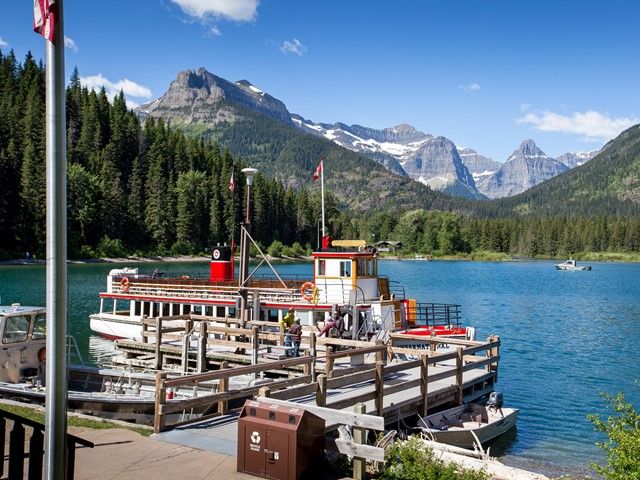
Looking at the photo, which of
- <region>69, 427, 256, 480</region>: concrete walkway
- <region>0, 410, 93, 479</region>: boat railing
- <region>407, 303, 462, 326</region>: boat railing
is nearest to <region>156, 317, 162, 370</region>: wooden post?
<region>69, 427, 256, 480</region>: concrete walkway

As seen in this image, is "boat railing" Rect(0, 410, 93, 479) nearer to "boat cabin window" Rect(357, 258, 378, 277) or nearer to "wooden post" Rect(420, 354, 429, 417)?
"wooden post" Rect(420, 354, 429, 417)

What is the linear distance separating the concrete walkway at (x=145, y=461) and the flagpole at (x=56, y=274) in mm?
4313

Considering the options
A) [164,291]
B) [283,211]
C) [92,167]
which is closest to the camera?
[164,291]

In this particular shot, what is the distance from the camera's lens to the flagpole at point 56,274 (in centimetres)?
627

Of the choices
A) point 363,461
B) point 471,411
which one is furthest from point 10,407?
point 471,411

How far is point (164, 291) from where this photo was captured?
41.0 metres

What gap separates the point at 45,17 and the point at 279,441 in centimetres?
701

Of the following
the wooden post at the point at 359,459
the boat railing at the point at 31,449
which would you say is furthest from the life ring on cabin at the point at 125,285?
the boat railing at the point at 31,449

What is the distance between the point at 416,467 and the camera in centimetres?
1023

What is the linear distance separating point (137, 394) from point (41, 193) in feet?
334

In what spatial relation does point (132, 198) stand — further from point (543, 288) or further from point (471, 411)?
point (471, 411)

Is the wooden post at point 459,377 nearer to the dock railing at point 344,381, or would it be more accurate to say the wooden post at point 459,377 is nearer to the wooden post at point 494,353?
the dock railing at point 344,381

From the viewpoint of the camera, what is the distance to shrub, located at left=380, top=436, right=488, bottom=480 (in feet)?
32.8

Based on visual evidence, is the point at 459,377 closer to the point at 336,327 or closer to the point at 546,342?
the point at 336,327
